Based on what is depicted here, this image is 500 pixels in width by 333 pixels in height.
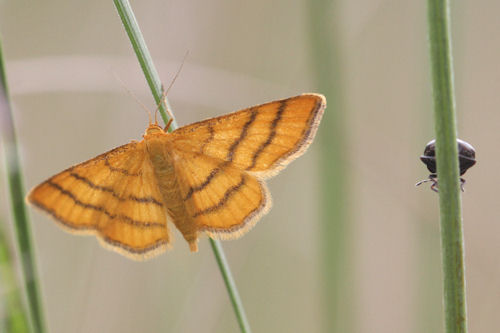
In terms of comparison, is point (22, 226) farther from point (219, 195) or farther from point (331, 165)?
point (331, 165)

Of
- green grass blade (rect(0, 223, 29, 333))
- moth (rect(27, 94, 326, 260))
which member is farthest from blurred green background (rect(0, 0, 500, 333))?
green grass blade (rect(0, 223, 29, 333))

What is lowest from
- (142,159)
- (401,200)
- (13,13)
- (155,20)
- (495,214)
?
(495,214)

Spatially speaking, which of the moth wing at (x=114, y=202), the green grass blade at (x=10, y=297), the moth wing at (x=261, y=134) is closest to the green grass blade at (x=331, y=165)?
the moth wing at (x=261, y=134)

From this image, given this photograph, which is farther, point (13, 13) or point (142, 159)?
point (13, 13)

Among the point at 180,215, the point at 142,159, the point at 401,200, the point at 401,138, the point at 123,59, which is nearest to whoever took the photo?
the point at 180,215

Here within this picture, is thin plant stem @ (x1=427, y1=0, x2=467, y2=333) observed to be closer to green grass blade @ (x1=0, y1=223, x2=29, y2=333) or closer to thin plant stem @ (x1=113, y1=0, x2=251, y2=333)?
thin plant stem @ (x1=113, y1=0, x2=251, y2=333)

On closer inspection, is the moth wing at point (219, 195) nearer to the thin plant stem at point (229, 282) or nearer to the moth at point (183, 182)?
the moth at point (183, 182)

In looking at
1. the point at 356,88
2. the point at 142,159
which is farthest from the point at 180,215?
the point at 356,88

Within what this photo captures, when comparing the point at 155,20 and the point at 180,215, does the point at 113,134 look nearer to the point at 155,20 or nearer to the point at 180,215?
the point at 155,20
